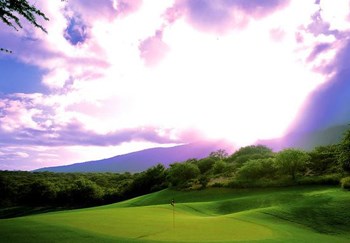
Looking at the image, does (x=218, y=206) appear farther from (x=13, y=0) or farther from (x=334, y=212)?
(x=13, y=0)

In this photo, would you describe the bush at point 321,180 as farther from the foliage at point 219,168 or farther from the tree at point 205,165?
the tree at point 205,165

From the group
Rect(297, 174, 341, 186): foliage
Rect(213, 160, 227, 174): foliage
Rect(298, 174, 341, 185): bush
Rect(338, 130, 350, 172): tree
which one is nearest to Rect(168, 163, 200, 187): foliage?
Rect(213, 160, 227, 174): foliage

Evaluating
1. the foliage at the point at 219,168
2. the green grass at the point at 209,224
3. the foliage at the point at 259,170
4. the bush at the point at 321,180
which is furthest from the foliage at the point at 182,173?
the green grass at the point at 209,224

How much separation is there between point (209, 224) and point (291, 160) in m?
34.6

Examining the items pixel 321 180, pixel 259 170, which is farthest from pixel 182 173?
pixel 321 180

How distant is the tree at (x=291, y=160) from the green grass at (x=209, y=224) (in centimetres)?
1359

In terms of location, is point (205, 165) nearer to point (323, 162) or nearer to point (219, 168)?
point (219, 168)

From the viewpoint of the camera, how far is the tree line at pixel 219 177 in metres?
57.0

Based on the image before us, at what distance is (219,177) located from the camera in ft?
239

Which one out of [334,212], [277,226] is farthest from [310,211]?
[277,226]

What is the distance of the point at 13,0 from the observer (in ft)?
48.7

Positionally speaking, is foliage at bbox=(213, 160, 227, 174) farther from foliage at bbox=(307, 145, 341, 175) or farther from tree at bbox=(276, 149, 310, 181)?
tree at bbox=(276, 149, 310, 181)

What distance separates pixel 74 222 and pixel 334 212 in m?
23.3

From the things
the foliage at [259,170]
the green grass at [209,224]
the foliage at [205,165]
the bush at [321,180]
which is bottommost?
the green grass at [209,224]
